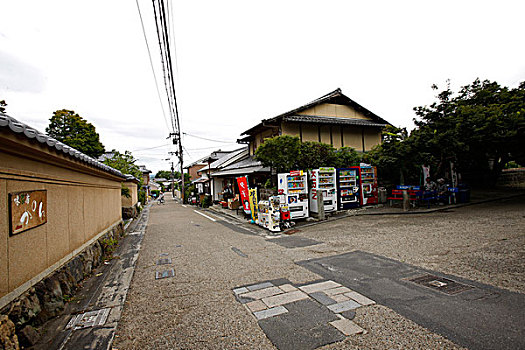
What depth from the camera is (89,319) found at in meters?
4.03

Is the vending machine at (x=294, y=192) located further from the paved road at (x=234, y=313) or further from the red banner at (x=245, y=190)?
the paved road at (x=234, y=313)

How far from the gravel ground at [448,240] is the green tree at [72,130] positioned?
71.7 ft

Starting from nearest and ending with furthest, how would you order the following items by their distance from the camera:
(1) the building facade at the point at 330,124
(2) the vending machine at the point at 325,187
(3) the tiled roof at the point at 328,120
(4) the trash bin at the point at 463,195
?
(2) the vending machine at the point at 325,187 → (4) the trash bin at the point at 463,195 → (3) the tiled roof at the point at 328,120 → (1) the building facade at the point at 330,124

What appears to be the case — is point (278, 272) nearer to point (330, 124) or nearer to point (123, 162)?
point (330, 124)

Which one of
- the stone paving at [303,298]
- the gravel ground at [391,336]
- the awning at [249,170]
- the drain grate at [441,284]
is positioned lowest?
the gravel ground at [391,336]

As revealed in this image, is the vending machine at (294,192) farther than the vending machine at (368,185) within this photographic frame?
No

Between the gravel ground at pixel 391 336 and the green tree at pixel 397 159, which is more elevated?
the green tree at pixel 397 159

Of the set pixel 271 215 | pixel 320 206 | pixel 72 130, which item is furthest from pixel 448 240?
pixel 72 130

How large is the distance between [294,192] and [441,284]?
24.0 ft

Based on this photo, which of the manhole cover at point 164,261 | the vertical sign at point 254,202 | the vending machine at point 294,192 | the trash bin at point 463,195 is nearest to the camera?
the manhole cover at point 164,261

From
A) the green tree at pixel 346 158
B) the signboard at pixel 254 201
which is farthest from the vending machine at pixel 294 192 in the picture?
the green tree at pixel 346 158

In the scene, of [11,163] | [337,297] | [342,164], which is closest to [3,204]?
[11,163]

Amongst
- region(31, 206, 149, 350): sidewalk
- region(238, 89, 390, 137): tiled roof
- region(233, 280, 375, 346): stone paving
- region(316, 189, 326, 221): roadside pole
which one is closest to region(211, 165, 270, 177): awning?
region(238, 89, 390, 137): tiled roof

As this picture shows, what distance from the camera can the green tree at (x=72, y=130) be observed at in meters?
23.4
